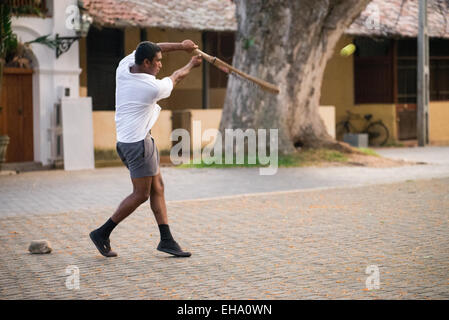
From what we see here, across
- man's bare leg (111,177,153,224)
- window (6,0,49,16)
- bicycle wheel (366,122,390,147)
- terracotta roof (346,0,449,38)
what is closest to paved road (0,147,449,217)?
window (6,0,49,16)

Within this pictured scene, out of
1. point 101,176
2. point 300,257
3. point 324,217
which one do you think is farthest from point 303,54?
point 300,257

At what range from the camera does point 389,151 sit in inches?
855

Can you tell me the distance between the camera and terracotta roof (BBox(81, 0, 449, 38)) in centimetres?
1864

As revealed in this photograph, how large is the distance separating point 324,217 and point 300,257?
259 centimetres

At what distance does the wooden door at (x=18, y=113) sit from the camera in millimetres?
17562

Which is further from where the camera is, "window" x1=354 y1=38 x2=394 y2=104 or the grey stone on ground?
"window" x1=354 y1=38 x2=394 y2=104

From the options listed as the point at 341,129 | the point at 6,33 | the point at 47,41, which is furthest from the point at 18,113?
the point at 341,129

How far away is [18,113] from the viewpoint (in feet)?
58.1

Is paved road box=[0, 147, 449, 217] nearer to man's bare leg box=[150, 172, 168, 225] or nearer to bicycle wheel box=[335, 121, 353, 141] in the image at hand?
man's bare leg box=[150, 172, 168, 225]

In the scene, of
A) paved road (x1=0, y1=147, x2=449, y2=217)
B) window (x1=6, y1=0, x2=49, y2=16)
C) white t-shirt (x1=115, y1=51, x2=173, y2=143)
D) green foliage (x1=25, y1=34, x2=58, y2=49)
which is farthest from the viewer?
green foliage (x1=25, y1=34, x2=58, y2=49)

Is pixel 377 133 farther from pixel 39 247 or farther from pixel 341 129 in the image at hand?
pixel 39 247

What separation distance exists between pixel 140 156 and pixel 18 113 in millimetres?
11146

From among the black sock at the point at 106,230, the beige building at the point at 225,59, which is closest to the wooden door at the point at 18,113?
the beige building at the point at 225,59

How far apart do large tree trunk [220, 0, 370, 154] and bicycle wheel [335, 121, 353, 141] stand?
6.79 meters
